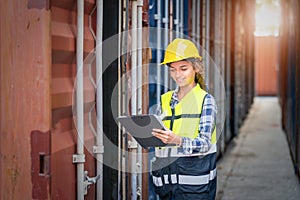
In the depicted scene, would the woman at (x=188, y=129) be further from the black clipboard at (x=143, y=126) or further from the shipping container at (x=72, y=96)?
the shipping container at (x=72, y=96)

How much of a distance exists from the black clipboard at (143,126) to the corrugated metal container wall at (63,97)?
324mm

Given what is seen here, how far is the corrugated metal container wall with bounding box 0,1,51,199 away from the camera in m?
2.74

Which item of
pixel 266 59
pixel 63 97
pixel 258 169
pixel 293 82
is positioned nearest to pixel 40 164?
pixel 63 97

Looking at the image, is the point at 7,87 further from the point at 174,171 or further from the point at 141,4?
the point at 141,4

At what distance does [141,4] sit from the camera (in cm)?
430

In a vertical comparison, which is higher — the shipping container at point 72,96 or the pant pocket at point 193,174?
the shipping container at point 72,96

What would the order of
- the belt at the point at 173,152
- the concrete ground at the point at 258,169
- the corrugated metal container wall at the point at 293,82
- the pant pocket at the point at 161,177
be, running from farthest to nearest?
the corrugated metal container wall at the point at 293,82
the concrete ground at the point at 258,169
the pant pocket at the point at 161,177
the belt at the point at 173,152

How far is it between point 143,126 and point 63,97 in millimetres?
555

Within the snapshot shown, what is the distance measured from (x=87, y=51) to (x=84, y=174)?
0.71 meters

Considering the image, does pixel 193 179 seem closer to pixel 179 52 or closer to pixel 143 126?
pixel 143 126

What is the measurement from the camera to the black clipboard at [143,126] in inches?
132

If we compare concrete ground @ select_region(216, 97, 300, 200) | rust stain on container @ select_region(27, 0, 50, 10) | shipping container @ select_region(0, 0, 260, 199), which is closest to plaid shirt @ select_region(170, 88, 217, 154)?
shipping container @ select_region(0, 0, 260, 199)

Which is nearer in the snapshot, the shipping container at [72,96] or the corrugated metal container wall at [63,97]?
the shipping container at [72,96]

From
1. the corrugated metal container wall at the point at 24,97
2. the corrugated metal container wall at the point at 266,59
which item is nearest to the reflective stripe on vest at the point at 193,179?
the corrugated metal container wall at the point at 24,97
